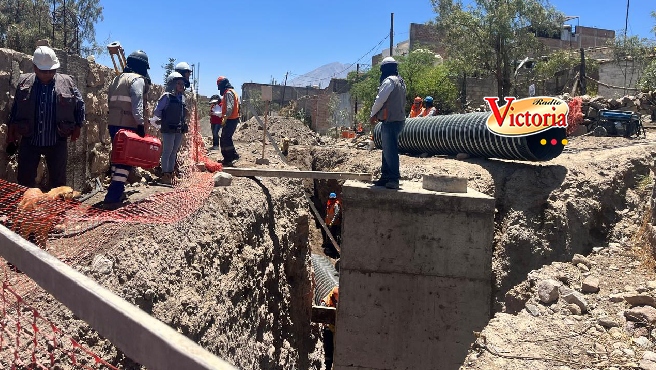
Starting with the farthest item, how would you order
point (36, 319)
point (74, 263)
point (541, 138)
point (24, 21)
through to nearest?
point (24, 21) → point (541, 138) → point (74, 263) → point (36, 319)

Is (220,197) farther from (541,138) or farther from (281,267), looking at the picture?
(541,138)

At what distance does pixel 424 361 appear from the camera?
20.0 ft

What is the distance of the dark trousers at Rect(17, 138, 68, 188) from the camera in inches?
172

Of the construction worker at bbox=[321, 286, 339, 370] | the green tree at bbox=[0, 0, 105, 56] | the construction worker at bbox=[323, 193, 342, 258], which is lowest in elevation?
the construction worker at bbox=[321, 286, 339, 370]

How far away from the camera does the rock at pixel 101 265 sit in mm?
3041

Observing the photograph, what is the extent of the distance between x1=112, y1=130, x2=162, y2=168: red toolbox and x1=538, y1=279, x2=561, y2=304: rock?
422cm

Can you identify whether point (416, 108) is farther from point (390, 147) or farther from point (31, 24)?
point (31, 24)

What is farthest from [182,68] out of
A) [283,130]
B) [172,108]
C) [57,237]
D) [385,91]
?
[283,130]

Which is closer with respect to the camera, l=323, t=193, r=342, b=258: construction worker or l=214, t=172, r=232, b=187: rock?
l=214, t=172, r=232, b=187: rock

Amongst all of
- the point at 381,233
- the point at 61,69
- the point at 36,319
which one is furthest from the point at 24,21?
the point at 36,319

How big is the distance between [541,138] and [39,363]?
7.53 meters

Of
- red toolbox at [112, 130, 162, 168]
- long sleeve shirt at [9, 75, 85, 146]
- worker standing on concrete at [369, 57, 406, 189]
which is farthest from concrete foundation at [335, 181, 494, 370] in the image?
long sleeve shirt at [9, 75, 85, 146]

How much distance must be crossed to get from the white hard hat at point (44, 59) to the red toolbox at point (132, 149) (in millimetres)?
773

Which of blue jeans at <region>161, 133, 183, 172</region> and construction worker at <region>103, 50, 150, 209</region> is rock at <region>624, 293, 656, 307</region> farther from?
blue jeans at <region>161, 133, 183, 172</region>
